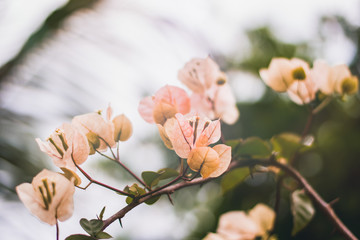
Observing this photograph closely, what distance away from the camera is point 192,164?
0.27 metres

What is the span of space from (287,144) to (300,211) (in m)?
0.09

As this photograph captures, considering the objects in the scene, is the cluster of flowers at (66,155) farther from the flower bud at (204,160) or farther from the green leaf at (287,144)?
the green leaf at (287,144)

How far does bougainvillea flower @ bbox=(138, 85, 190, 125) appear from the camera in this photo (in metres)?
0.33

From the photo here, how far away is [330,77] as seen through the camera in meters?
0.45

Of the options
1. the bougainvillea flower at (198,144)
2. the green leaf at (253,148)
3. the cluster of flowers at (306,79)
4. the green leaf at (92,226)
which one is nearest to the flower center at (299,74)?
the cluster of flowers at (306,79)

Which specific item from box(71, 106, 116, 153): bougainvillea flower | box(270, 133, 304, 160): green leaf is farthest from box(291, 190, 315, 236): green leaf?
box(71, 106, 116, 153): bougainvillea flower

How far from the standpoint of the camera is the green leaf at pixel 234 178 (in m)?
0.44

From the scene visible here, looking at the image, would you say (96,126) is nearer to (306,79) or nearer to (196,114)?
(196,114)

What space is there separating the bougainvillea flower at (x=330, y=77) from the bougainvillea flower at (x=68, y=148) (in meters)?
0.33

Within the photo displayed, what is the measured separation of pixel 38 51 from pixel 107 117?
71 cm

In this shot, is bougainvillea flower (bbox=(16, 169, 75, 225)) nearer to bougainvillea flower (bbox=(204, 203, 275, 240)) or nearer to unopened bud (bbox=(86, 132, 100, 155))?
unopened bud (bbox=(86, 132, 100, 155))

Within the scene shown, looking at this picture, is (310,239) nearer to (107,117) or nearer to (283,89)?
(283,89)

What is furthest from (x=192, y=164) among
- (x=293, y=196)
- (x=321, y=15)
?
(x=321, y=15)

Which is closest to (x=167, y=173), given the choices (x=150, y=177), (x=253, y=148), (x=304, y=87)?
(x=150, y=177)
